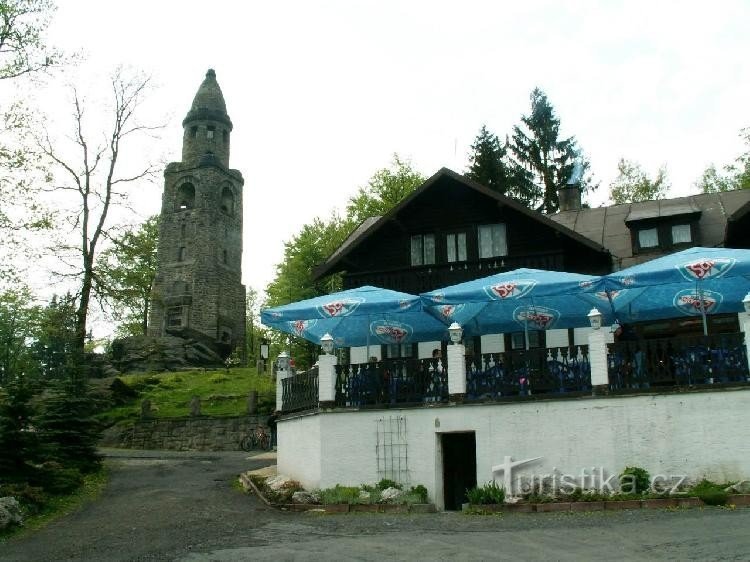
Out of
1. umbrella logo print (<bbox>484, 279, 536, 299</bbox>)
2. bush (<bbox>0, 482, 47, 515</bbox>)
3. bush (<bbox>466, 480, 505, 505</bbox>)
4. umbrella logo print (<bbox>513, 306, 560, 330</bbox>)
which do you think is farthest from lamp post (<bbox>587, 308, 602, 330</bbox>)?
bush (<bbox>0, 482, 47, 515</bbox>)

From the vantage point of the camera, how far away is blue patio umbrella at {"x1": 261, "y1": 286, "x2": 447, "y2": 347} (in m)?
16.0

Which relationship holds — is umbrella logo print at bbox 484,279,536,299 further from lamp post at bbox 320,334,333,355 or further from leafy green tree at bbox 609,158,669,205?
leafy green tree at bbox 609,158,669,205

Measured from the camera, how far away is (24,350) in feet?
104

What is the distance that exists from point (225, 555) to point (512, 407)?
6626mm

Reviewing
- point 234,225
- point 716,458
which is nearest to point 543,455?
point 716,458

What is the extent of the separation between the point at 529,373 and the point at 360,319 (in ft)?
16.5

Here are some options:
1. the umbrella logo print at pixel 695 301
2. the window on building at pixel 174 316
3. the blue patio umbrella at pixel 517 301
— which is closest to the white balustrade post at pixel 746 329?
the umbrella logo print at pixel 695 301

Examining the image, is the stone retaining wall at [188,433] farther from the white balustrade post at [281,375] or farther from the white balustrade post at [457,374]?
the white balustrade post at [457,374]

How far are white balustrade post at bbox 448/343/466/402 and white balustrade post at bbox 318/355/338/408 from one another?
2530mm

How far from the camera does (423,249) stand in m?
23.4

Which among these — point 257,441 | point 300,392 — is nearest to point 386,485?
point 300,392

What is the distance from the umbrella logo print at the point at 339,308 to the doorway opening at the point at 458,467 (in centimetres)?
319

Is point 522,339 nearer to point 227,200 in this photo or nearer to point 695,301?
point 695,301

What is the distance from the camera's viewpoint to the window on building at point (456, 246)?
23.1m
